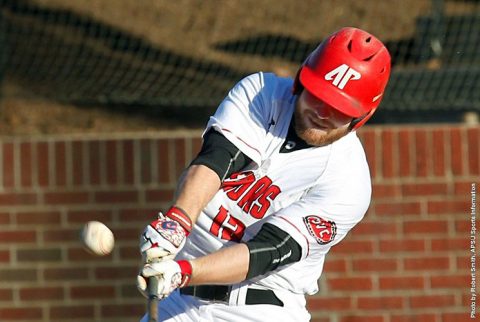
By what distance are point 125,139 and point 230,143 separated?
251 cm

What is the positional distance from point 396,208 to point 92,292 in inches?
71.0

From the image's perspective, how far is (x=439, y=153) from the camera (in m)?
6.86

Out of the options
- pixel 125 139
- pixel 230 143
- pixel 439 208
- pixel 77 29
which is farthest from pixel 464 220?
pixel 77 29

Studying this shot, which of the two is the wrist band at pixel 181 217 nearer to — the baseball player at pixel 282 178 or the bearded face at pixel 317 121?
the baseball player at pixel 282 178

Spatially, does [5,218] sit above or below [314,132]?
below

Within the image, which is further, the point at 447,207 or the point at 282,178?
the point at 447,207

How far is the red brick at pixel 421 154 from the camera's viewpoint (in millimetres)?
6852

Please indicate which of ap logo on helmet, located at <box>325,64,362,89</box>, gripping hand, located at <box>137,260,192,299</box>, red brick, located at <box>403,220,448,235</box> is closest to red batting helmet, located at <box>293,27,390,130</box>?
ap logo on helmet, located at <box>325,64,362,89</box>

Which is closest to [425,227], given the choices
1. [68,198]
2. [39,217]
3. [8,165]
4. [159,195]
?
[159,195]

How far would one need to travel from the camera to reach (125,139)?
6.95 meters

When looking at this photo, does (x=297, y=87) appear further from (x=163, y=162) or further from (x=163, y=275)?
(x=163, y=162)

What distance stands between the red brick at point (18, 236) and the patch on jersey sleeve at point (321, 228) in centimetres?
270

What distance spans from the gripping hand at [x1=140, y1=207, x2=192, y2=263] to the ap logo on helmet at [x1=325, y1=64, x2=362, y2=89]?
0.85m

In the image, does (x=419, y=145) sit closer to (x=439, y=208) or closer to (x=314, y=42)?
(x=439, y=208)
